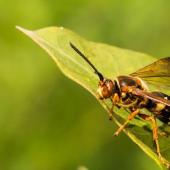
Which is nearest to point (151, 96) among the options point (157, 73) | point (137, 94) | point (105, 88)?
point (137, 94)

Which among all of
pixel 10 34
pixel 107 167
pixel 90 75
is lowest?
pixel 107 167

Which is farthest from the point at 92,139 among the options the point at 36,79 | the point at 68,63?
the point at 68,63

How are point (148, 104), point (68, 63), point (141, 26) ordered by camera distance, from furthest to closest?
point (141, 26) → point (148, 104) → point (68, 63)

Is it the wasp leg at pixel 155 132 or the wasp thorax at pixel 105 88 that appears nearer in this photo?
the wasp leg at pixel 155 132

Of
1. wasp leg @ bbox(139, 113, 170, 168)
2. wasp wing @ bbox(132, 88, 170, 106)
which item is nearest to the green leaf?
wasp leg @ bbox(139, 113, 170, 168)

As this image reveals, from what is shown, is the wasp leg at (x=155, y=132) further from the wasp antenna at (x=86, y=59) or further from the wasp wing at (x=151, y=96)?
the wasp antenna at (x=86, y=59)

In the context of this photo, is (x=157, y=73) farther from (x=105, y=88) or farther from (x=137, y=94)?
(x=105, y=88)

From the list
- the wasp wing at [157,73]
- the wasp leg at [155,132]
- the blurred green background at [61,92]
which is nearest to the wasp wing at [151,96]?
the wasp leg at [155,132]

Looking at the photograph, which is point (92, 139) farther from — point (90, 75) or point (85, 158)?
point (90, 75)
